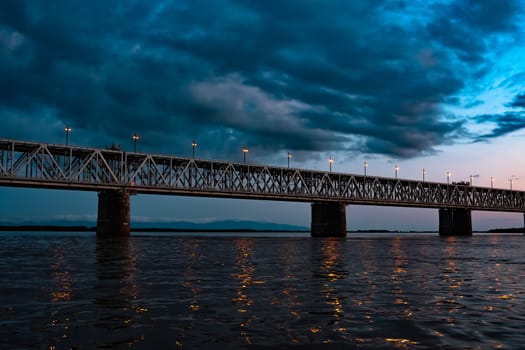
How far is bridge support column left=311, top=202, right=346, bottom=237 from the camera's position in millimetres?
127562

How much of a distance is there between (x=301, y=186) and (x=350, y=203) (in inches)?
582

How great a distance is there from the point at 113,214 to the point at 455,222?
420 ft

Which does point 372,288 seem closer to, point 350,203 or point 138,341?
point 138,341

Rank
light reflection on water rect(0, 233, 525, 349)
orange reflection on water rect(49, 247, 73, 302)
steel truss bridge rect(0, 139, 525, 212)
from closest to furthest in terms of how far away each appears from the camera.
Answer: light reflection on water rect(0, 233, 525, 349) < orange reflection on water rect(49, 247, 73, 302) < steel truss bridge rect(0, 139, 525, 212)

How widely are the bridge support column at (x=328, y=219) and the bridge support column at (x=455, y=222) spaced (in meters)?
61.6

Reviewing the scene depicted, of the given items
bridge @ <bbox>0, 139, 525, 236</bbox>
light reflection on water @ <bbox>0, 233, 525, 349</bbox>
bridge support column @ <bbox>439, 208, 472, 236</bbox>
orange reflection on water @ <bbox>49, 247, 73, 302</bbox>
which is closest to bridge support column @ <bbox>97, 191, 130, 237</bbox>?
bridge @ <bbox>0, 139, 525, 236</bbox>

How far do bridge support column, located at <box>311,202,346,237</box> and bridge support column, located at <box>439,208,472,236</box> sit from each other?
6160cm

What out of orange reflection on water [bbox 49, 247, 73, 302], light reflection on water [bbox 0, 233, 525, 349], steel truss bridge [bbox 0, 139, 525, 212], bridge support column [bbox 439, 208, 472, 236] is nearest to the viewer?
light reflection on water [bbox 0, 233, 525, 349]

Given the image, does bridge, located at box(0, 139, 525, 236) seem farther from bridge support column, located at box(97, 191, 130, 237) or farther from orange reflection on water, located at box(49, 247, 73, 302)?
orange reflection on water, located at box(49, 247, 73, 302)

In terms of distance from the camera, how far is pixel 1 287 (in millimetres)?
15648

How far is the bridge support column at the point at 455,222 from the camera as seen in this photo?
17338cm

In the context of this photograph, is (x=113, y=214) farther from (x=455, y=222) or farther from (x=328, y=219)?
(x=455, y=222)

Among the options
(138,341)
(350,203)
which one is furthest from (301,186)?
(138,341)

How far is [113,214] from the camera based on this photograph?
95.4 m
